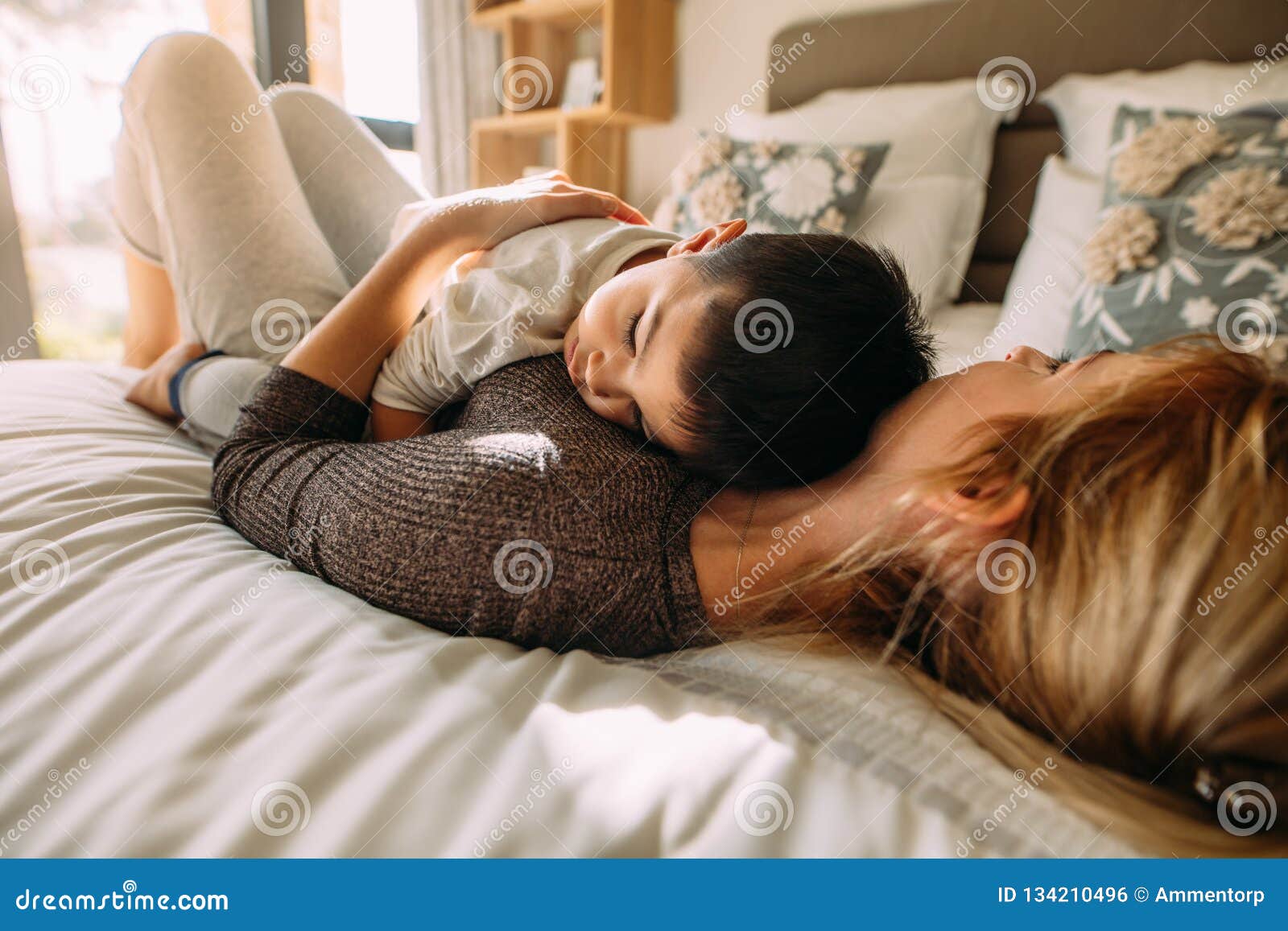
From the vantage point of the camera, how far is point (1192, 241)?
4.04ft

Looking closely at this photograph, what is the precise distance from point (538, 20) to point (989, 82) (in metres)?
1.92

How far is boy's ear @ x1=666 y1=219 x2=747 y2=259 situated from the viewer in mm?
919

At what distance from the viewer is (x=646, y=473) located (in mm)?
704

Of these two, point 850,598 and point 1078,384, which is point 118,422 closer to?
point 850,598

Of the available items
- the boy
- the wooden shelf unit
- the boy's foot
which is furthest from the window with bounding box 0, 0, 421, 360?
the boy

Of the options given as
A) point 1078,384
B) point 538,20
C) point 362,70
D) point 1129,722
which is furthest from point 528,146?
point 1129,722

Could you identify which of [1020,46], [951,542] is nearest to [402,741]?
[951,542]

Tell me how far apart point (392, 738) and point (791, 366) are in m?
0.45

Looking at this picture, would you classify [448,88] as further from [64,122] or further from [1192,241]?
[1192,241]

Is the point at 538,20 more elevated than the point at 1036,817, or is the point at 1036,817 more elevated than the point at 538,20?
the point at 538,20

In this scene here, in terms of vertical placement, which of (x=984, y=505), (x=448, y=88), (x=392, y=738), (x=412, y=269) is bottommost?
(x=392, y=738)

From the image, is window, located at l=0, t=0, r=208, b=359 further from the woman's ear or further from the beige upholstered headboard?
the woman's ear
